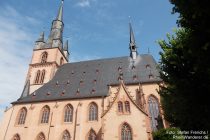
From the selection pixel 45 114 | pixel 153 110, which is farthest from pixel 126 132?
pixel 45 114

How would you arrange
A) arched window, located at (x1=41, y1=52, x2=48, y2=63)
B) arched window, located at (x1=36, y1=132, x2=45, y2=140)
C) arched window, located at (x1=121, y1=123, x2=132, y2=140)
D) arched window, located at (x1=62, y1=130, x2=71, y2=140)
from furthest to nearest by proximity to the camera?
arched window, located at (x1=41, y1=52, x2=48, y2=63), arched window, located at (x1=36, y1=132, x2=45, y2=140), arched window, located at (x1=62, y1=130, x2=71, y2=140), arched window, located at (x1=121, y1=123, x2=132, y2=140)

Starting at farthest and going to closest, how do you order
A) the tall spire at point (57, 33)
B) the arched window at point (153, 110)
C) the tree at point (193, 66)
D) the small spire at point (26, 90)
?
the tall spire at point (57, 33), the small spire at point (26, 90), the arched window at point (153, 110), the tree at point (193, 66)

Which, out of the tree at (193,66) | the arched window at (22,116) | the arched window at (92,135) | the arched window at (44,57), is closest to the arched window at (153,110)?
the arched window at (92,135)

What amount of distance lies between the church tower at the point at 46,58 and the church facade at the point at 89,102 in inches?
6.7

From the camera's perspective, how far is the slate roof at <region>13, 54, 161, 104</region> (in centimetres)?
2824

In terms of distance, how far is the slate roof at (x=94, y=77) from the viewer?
92.7 feet

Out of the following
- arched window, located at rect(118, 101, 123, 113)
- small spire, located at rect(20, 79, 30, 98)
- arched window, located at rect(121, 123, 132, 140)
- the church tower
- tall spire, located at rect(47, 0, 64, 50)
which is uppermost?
tall spire, located at rect(47, 0, 64, 50)

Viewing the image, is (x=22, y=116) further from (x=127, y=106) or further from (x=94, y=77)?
(x=127, y=106)

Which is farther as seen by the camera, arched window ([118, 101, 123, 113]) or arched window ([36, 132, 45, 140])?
arched window ([36, 132, 45, 140])

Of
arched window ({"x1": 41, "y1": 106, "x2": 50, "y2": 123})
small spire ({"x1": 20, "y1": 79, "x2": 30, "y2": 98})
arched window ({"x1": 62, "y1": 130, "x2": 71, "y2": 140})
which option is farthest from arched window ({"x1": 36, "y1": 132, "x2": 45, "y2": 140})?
small spire ({"x1": 20, "y1": 79, "x2": 30, "y2": 98})

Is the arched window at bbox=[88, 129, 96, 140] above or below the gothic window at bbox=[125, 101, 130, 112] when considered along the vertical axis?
below

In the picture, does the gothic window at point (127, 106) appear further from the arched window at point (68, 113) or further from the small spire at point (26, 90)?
the small spire at point (26, 90)

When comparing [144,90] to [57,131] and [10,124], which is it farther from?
[10,124]

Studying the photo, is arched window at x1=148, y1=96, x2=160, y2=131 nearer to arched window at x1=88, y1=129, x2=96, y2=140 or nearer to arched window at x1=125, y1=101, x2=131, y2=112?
arched window at x1=125, y1=101, x2=131, y2=112
